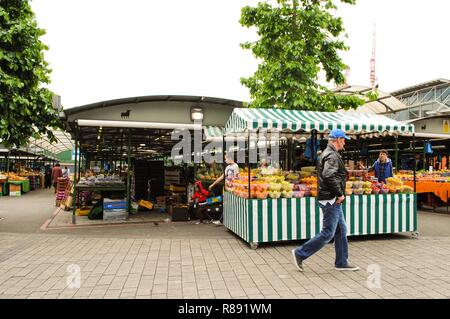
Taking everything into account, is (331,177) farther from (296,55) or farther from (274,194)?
(296,55)

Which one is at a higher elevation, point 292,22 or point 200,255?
point 292,22

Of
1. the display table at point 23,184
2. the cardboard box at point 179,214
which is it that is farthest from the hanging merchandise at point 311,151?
the display table at point 23,184

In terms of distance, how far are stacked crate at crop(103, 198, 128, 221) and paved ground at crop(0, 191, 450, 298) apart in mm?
1882

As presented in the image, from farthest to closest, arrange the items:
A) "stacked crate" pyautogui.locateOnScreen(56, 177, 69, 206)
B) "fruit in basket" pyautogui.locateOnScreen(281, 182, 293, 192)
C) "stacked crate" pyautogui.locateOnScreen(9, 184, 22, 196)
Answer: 1. "stacked crate" pyautogui.locateOnScreen(9, 184, 22, 196)
2. "stacked crate" pyautogui.locateOnScreen(56, 177, 69, 206)
3. "fruit in basket" pyautogui.locateOnScreen(281, 182, 293, 192)

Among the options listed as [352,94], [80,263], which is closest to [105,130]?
[80,263]

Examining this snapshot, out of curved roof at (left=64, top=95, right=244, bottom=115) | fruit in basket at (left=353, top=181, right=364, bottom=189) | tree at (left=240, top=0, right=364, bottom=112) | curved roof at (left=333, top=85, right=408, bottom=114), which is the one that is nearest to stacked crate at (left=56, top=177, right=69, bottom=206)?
curved roof at (left=64, top=95, right=244, bottom=115)

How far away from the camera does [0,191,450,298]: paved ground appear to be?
15.4 feet

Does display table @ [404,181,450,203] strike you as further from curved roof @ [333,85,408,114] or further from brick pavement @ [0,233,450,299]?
brick pavement @ [0,233,450,299]

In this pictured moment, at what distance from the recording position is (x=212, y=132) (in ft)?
37.8

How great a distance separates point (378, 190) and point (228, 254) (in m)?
3.75

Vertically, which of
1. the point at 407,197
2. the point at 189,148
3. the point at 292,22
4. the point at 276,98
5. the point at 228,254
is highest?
the point at 292,22

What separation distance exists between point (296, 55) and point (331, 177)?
5.93 m

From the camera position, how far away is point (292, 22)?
1102cm
